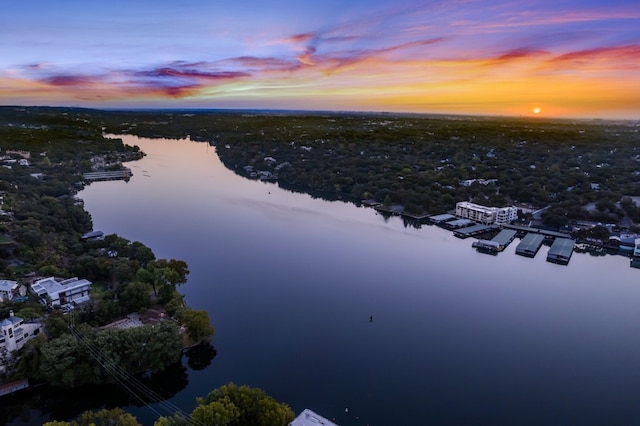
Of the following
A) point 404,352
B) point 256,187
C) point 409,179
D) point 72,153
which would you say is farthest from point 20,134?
point 404,352

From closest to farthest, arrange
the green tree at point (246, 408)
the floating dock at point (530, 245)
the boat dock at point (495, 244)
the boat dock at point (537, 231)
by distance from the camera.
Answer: the green tree at point (246, 408) < the floating dock at point (530, 245) < the boat dock at point (495, 244) < the boat dock at point (537, 231)

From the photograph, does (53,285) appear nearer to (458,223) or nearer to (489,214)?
(458,223)

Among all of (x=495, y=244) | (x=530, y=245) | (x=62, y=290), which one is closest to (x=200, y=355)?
(x=62, y=290)

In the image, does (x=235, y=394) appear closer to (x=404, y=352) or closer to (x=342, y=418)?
(x=342, y=418)

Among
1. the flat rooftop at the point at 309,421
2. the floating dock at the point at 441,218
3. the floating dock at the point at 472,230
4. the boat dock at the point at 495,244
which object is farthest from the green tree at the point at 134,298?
the floating dock at the point at 441,218

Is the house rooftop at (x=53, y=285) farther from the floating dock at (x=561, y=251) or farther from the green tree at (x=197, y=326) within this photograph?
the floating dock at (x=561, y=251)
